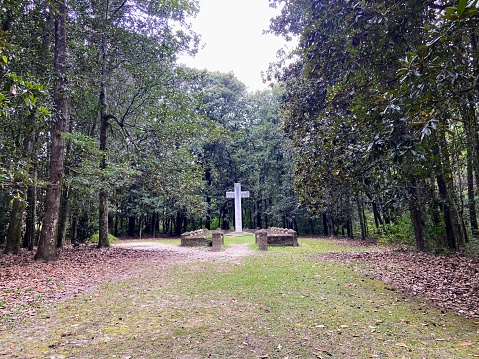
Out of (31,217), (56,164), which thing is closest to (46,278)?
(56,164)

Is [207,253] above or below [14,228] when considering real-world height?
below

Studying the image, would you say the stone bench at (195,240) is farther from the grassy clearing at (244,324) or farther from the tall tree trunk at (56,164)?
the grassy clearing at (244,324)

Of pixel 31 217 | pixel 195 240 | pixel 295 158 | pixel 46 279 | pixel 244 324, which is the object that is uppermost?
pixel 295 158

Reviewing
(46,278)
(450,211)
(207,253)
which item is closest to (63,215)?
(207,253)

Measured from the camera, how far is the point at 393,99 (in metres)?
4.30

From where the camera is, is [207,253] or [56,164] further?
[207,253]

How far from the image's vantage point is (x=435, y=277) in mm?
7262

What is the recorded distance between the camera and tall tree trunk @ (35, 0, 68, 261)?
9.48 m

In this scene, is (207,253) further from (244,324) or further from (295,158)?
(244,324)

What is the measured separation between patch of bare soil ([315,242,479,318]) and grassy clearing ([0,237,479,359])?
469 millimetres

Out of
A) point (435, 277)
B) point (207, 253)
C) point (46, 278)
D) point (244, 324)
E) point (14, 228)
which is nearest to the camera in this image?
point (244, 324)

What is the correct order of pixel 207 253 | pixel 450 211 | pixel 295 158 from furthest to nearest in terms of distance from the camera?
pixel 207 253 → pixel 295 158 → pixel 450 211

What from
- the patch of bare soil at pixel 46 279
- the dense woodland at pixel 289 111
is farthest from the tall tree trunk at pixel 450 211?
the patch of bare soil at pixel 46 279

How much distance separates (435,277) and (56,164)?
1142 centimetres
